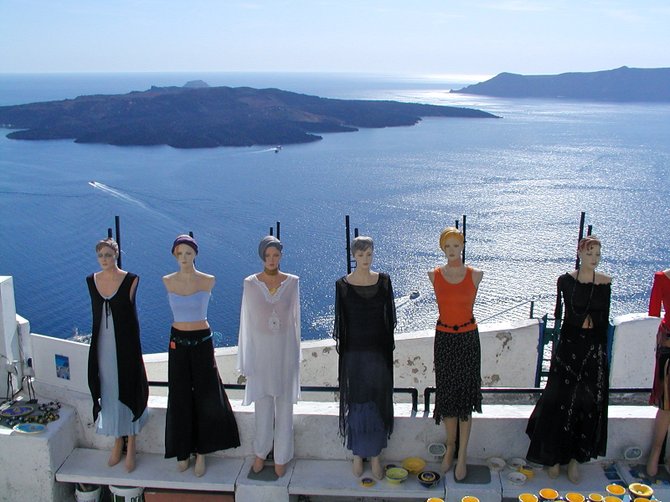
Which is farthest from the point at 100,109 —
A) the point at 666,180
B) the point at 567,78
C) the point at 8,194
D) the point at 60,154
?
the point at 567,78

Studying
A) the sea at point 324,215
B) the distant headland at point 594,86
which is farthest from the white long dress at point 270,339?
the distant headland at point 594,86

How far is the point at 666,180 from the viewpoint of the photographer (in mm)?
39188

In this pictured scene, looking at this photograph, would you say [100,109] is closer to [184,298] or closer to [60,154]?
[60,154]

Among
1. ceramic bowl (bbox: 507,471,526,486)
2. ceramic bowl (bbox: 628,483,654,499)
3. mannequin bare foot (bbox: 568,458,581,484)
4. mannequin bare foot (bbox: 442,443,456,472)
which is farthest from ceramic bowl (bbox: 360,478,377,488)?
ceramic bowl (bbox: 628,483,654,499)

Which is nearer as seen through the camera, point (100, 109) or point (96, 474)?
point (96, 474)

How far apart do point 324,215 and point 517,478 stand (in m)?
27.5

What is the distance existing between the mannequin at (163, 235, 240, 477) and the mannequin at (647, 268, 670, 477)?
2104 mm

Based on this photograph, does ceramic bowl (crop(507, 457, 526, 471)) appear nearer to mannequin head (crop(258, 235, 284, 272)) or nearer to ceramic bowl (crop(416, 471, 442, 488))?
ceramic bowl (crop(416, 471, 442, 488))

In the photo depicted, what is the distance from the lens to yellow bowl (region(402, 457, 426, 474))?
3572mm

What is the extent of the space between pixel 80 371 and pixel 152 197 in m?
30.4

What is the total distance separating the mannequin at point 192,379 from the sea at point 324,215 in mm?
16432

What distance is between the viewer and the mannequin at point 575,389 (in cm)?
337

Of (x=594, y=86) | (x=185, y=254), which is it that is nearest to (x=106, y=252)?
(x=185, y=254)

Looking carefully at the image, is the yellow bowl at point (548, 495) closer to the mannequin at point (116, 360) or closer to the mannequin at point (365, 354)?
the mannequin at point (365, 354)
